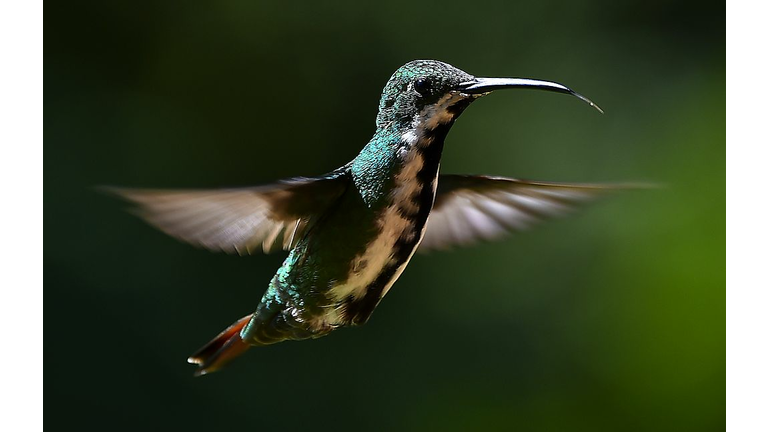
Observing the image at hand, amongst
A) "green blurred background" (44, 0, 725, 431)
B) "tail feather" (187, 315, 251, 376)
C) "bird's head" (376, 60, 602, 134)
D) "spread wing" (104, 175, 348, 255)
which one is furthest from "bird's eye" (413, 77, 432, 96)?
"green blurred background" (44, 0, 725, 431)

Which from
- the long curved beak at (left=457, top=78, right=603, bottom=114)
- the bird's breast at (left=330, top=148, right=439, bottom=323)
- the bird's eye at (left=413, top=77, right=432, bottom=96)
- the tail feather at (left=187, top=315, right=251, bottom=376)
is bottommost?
the tail feather at (left=187, top=315, right=251, bottom=376)

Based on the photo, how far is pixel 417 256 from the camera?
5.46 ft

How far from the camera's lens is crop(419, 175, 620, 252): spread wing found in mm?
868

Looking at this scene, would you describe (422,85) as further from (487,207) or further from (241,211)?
(487,207)

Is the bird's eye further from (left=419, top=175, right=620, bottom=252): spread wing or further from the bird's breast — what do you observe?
(left=419, top=175, right=620, bottom=252): spread wing

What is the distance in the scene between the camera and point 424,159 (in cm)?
67

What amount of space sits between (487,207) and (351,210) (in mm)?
256

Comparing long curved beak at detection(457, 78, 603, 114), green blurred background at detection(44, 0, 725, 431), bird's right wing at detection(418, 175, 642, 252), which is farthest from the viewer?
green blurred background at detection(44, 0, 725, 431)

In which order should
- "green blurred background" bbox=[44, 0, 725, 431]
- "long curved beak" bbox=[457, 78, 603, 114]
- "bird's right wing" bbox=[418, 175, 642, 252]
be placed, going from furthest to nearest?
"green blurred background" bbox=[44, 0, 725, 431], "bird's right wing" bbox=[418, 175, 642, 252], "long curved beak" bbox=[457, 78, 603, 114]

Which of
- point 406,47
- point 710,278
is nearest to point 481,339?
point 710,278

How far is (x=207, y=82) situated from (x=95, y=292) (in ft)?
1.58

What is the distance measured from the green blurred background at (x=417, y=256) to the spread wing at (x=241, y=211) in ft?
2.38

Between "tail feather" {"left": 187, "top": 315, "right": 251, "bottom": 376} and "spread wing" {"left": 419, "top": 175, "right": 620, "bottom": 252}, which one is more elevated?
"spread wing" {"left": 419, "top": 175, "right": 620, "bottom": 252}

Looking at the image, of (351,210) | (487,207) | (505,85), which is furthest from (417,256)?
(505,85)
